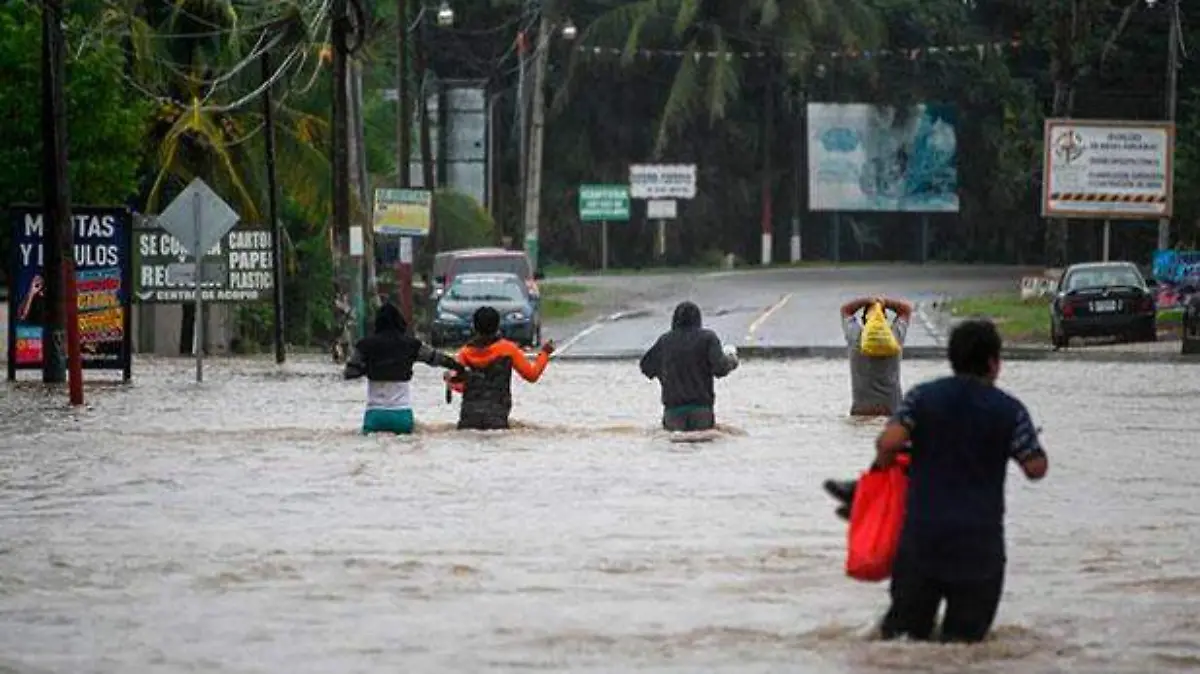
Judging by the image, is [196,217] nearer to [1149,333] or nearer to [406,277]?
[406,277]

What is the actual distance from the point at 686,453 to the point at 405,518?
18.3ft

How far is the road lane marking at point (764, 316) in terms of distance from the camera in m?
55.4

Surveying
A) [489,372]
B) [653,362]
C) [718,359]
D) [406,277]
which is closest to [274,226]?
[406,277]

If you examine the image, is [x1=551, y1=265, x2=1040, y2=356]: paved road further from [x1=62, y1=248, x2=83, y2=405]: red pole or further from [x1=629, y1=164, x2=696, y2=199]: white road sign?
[x1=62, y1=248, x2=83, y2=405]: red pole

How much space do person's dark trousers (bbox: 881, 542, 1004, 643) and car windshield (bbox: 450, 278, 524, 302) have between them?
40.1 meters

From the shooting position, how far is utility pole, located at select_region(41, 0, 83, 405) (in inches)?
1339

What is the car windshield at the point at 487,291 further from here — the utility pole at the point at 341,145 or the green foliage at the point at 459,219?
the green foliage at the point at 459,219

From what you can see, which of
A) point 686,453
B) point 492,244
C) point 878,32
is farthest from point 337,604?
point 878,32

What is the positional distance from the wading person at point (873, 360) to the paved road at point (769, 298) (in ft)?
69.7

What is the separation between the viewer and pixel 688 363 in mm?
23812

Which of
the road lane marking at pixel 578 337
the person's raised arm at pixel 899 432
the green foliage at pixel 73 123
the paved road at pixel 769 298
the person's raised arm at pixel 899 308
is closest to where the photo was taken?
the person's raised arm at pixel 899 432

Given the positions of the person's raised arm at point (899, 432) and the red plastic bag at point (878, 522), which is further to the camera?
the red plastic bag at point (878, 522)

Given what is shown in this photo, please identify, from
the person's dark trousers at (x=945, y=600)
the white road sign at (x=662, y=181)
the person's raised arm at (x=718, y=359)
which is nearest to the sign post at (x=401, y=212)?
the person's raised arm at (x=718, y=359)

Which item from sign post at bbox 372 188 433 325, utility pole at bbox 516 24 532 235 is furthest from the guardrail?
utility pole at bbox 516 24 532 235
